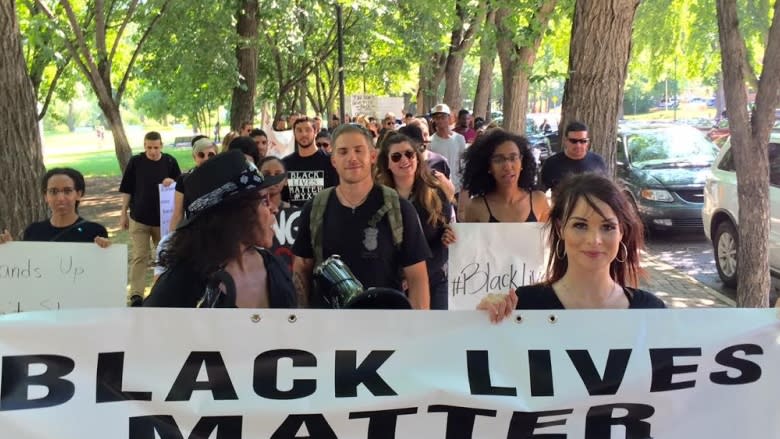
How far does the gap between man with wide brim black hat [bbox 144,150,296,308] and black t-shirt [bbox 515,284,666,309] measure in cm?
86

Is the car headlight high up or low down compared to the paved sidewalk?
up

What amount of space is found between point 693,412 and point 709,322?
1.04ft

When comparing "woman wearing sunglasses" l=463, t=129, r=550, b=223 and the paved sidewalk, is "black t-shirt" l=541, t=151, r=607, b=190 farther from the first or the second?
the paved sidewalk

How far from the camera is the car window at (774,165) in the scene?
7.94 metres

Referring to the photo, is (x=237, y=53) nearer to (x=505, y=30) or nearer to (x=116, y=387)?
(x=505, y=30)

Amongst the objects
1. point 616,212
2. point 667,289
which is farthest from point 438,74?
point 616,212

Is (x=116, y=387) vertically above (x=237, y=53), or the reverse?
(x=237, y=53)

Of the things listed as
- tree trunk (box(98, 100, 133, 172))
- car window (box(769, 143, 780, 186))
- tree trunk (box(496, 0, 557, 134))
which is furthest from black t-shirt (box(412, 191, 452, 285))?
tree trunk (box(496, 0, 557, 134))

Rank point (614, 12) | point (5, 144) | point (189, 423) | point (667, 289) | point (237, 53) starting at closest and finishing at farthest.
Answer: point (189, 423) → point (5, 144) → point (614, 12) → point (667, 289) → point (237, 53)

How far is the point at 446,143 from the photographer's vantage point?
9320 mm

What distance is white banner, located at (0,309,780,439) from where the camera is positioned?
2.49 metres

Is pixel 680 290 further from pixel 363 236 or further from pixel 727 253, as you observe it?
pixel 363 236

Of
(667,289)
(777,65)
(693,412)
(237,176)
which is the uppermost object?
(777,65)

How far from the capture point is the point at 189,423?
2.49 m
